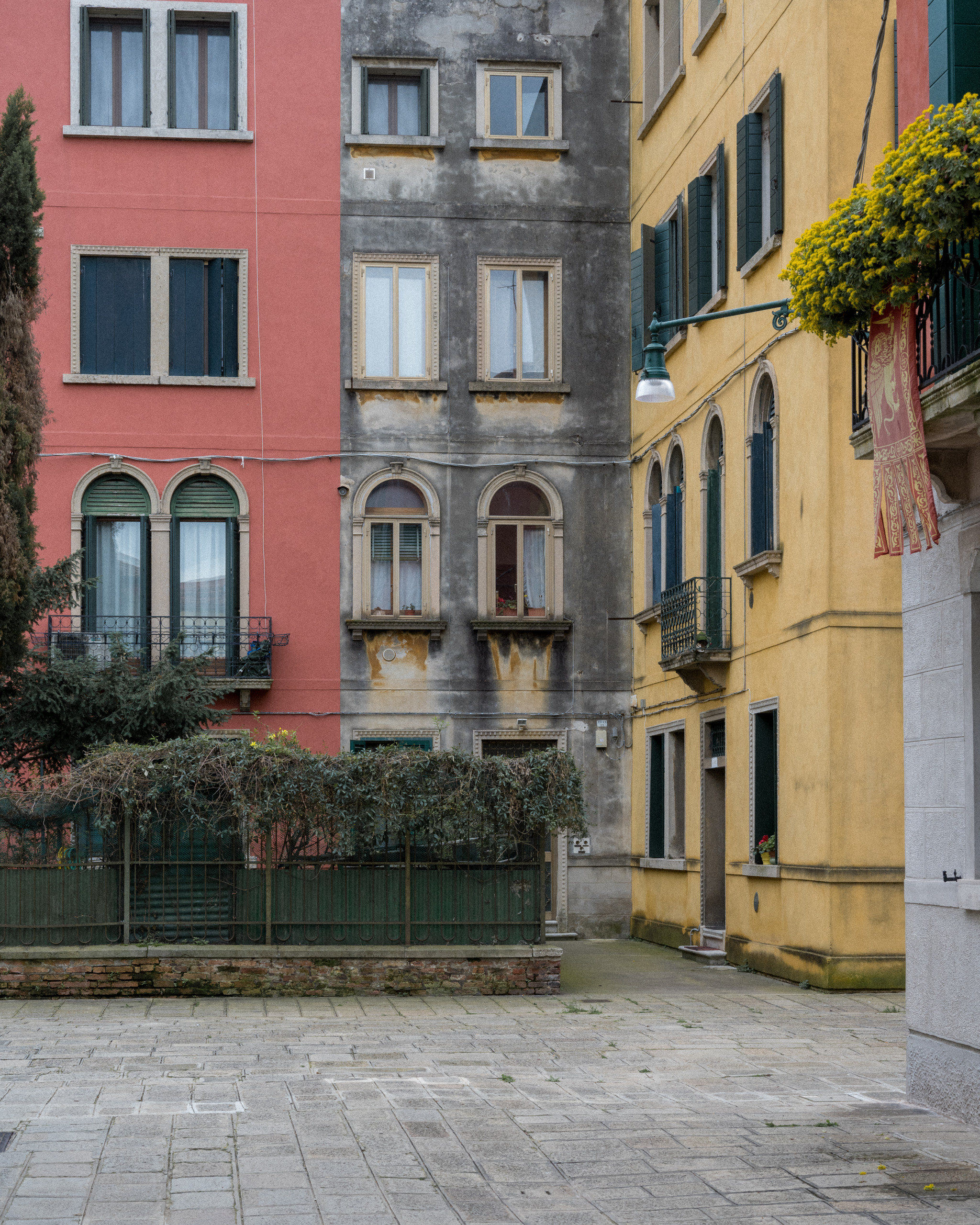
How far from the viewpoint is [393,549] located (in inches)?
925

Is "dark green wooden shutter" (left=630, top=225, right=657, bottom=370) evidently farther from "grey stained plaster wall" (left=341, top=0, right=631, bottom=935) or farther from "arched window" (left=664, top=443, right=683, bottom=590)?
"arched window" (left=664, top=443, right=683, bottom=590)

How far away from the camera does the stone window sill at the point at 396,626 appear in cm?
2312

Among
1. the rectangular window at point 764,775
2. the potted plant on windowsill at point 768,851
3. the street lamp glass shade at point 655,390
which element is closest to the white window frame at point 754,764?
the rectangular window at point 764,775

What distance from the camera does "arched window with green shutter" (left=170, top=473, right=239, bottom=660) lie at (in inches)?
902

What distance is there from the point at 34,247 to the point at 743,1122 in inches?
440

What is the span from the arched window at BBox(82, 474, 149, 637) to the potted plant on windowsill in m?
9.40

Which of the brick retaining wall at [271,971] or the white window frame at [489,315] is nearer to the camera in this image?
the brick retaining wall at [271,971]

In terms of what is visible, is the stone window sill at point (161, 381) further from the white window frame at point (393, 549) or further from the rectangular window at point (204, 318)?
the white window frame at point (393, 549)

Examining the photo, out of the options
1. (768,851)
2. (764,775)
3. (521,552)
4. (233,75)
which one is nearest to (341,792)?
(768,851)

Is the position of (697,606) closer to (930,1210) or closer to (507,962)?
(507,962)

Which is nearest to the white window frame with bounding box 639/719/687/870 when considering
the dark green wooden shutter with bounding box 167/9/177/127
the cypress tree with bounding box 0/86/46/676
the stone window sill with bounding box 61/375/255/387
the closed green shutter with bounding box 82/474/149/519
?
the stone window sill with bounding box 61/375/255/387

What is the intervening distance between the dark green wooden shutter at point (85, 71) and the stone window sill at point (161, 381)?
3528mm

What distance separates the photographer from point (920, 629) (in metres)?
10.2

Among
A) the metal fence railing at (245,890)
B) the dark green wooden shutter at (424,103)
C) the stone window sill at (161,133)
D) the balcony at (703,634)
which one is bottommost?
the metal fence railing at (245,890)
